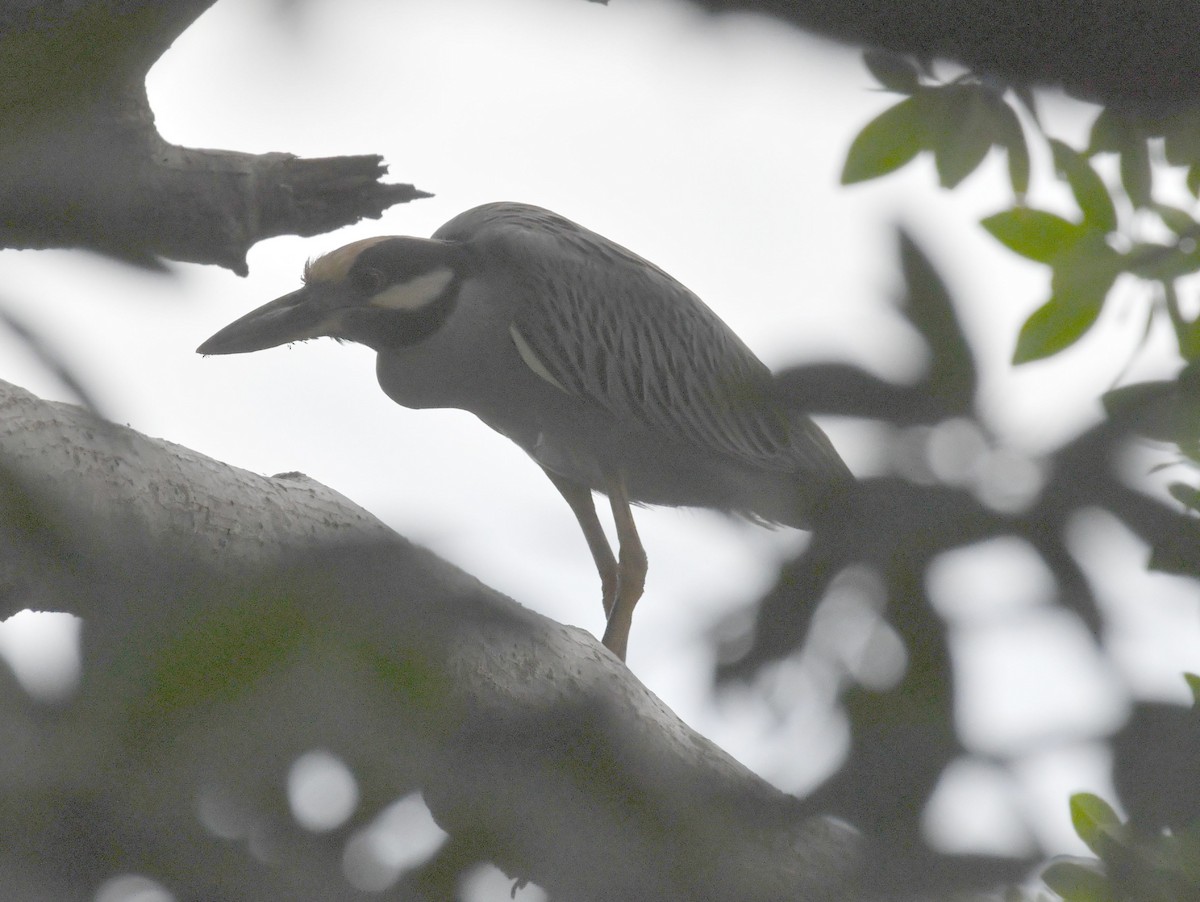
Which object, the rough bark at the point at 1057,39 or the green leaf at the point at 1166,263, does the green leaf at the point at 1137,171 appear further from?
the rough bark at the point at 1057,39

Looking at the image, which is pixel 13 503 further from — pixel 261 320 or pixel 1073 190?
pixel 261 320

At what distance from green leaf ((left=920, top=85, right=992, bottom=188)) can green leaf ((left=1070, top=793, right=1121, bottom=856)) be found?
530 mm

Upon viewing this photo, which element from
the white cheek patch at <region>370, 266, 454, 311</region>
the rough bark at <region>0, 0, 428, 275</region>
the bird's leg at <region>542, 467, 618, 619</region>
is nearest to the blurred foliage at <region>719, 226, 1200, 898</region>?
the rough bark at <region>0, 0, 428, 275</region>

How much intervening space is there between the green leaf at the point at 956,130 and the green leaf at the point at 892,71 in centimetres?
7

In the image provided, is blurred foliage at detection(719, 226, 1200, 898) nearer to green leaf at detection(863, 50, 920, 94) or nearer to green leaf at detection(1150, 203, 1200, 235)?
green leaf at detection(863, 50, 920, 94)

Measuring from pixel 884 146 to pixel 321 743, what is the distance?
2.82 feet

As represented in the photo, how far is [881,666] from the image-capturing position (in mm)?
647

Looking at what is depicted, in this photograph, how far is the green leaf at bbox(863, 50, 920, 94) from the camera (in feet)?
1.94

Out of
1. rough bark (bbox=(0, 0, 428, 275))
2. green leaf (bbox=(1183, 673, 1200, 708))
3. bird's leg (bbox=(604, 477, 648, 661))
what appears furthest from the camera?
bird's leg (bbox=(604, 477, 648, 661))

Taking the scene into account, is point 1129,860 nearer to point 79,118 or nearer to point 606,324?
point 79,118

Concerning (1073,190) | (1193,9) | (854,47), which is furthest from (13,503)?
(1073,190)

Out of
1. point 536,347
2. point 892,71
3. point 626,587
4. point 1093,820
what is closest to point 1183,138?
point 892,71

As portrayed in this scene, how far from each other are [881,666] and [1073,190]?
776mm

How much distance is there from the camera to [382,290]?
3.01m
